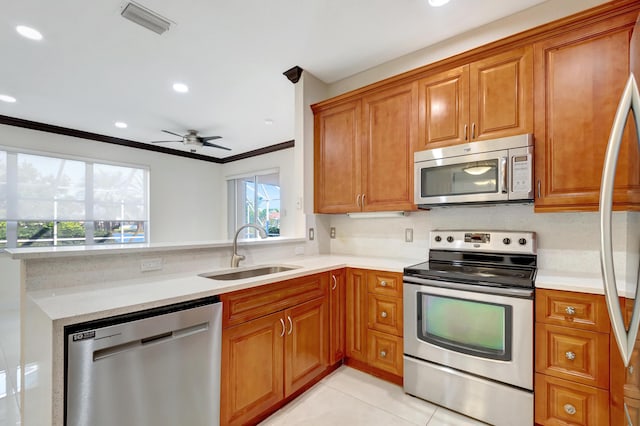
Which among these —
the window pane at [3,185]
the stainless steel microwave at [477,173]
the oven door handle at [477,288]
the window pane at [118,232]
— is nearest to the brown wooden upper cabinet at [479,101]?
the stainless steel microwave at [477,173]

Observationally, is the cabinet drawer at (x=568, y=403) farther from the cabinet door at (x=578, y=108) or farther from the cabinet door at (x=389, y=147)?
the cabinet door at (x=389, y=147)

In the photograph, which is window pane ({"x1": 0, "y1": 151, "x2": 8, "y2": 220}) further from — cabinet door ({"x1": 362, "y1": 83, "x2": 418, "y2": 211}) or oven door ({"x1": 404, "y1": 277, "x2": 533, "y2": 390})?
oven door ({"x1": 404, "y1": 277, "x2": 533, "y2": 390})

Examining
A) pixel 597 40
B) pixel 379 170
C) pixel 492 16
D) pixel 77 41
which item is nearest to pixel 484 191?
pixel 379 170

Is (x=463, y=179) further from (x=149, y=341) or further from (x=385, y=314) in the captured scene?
(x=149, y=341)

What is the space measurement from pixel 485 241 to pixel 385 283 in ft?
2.74

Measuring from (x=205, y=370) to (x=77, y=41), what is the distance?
2.90 metres

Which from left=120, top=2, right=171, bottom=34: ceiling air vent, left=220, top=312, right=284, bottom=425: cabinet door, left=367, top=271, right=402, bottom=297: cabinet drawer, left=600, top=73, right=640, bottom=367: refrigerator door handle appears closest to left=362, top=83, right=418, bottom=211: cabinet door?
left=367, top=271, right=402, bottom=297: cabinet drawer

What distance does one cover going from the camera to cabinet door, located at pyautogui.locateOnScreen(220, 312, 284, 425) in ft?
5.16

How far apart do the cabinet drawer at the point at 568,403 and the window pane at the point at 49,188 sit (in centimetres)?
651

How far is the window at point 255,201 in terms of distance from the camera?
6152mm

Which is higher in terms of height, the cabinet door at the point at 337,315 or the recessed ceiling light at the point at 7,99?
the recessed ceiling light at the point at 7,99

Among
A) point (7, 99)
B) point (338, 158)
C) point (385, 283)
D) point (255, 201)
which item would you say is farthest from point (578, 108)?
point (7, 99)

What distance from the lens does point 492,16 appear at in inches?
88.0

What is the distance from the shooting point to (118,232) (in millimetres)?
5461
